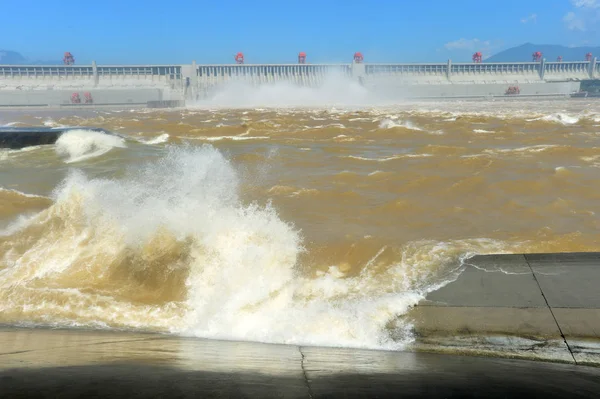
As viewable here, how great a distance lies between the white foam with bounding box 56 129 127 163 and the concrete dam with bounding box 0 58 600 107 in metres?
35.7

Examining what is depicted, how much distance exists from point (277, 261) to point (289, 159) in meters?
7.49

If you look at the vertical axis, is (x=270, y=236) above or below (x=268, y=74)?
below

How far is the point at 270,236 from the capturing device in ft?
21.2

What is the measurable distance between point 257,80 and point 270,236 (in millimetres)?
56787

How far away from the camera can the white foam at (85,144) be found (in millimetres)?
13887

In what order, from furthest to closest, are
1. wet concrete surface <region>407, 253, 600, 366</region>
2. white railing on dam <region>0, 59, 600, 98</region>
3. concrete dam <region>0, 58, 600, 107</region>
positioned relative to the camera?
white railing on dam <region>0, 59, 600, 98</region> → concrete dam <region>0, 58, 600, 107</region> → wet concrete surface <region>407, 253, 600, 366</region>

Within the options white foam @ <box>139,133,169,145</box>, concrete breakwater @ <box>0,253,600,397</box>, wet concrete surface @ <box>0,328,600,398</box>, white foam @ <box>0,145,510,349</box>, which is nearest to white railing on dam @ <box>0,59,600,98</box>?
white foam @ <box>139,133,169,145</box>

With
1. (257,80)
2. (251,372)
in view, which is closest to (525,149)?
(251,372)

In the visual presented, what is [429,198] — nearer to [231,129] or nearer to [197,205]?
[197,205]

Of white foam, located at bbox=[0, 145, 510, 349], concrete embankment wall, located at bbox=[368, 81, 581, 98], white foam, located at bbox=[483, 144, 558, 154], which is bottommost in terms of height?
white foam, located at bbox=[0, 145, 510, 349]

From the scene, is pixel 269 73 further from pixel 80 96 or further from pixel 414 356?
pixel 414 356

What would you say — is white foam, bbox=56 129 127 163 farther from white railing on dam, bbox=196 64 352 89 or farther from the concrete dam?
white railing on dam, bbox=196 64 352 89

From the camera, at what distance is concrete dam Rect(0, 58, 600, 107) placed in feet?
171

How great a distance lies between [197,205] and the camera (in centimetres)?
723
